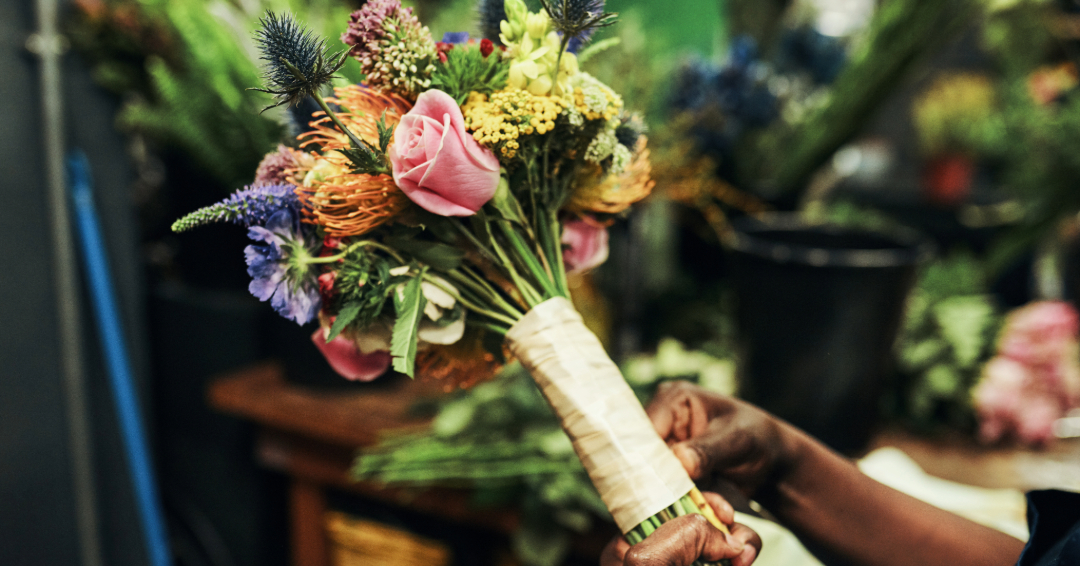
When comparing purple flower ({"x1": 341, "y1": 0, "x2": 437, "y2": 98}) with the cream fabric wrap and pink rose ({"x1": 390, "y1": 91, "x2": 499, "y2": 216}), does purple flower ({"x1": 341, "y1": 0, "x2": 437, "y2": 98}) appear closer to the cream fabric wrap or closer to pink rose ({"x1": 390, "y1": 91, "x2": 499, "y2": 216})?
pink rose ({"x1": 390, "y1": 91, "x2": 499, "y2": 216})

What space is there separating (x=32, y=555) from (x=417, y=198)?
1.35 m

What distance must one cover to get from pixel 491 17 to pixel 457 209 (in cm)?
17

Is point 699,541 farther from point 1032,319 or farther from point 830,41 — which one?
point 830,41

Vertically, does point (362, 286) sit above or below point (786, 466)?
above

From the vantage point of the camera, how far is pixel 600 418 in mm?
415

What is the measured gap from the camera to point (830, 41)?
123 cm

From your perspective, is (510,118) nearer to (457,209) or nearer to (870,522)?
(457,209)

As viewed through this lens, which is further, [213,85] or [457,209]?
[213,85]

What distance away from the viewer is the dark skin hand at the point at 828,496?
49 cm

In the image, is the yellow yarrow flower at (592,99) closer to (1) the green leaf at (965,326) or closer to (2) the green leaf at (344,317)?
(2) the green leaf at (344,317)

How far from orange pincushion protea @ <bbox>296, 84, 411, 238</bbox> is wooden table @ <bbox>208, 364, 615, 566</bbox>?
0.62 m

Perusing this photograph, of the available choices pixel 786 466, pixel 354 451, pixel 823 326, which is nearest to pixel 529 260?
pixel 786 466

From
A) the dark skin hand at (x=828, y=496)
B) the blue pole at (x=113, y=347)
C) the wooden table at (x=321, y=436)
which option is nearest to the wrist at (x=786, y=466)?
the dark skin hand at (x=828, y=496)

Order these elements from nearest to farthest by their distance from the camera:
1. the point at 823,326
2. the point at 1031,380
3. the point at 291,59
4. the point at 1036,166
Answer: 1. the point at 291,59
2. the point at 823,326
3. the point at 1031,380
4. the point at 1036,166
